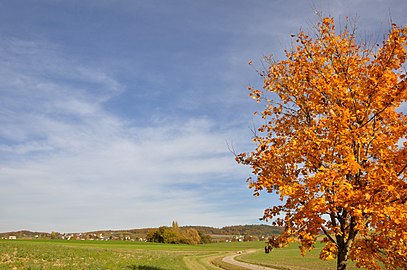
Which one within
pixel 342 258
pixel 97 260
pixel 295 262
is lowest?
pixel 295 262

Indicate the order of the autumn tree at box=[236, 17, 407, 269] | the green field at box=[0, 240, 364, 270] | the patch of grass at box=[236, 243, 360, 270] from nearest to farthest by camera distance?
the autumn tree at box=[236, 17, 407, 269] < the green field at box=[0, 240, 364, 270] < the patch of grass at box=[236, 243, 360, 270]

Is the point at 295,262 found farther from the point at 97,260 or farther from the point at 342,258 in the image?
the point at 342,258

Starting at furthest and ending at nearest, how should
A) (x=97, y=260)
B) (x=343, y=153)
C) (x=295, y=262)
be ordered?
(x=295, y=262) → (x=97, y=260) → (x=343, y=153)

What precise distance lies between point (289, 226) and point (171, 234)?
497ft

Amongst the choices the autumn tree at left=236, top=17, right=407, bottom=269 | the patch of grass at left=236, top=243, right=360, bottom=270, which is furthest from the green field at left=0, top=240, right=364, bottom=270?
the autumn tree at left=236, top=17, right=407, bottom=269

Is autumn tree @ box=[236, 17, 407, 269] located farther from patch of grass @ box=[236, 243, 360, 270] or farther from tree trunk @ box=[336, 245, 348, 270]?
patch of grass @ box=[236, 243, 360, 270]

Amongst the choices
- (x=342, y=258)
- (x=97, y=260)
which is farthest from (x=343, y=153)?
(x=97, y=260)

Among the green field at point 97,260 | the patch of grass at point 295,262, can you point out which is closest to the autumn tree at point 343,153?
the green field at point 97,260

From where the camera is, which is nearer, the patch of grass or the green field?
the green field

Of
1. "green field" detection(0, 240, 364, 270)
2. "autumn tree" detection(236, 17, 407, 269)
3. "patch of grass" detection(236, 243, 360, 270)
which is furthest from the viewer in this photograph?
"patch of grass" detection(236, 243, 360, 270)

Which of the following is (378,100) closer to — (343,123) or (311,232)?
(343,123)

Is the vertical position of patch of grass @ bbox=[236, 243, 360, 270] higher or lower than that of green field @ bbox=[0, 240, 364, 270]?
lower

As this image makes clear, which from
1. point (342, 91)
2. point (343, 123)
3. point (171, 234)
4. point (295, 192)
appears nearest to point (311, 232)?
point (295, 192)

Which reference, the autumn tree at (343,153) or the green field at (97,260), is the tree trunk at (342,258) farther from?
the green field at (97,260)
